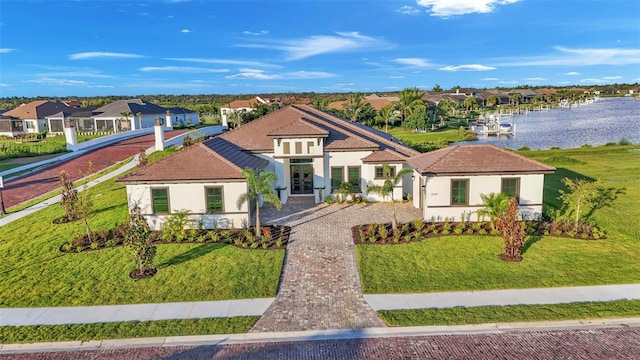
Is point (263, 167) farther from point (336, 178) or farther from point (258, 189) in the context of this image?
point (258, 189)

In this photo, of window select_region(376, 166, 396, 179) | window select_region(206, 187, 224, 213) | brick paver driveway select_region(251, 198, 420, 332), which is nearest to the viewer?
brick paver driveway select_region(251, 198, 420, 332)

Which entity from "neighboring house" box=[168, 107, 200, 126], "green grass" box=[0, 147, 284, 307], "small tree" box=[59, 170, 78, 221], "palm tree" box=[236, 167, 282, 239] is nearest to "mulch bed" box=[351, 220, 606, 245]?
"palm tree" box=[236, 167, 282, 239]

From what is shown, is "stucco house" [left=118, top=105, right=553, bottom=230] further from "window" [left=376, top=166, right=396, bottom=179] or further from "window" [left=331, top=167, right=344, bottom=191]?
"window" [left=331, top=167, right=344, bottom=191]

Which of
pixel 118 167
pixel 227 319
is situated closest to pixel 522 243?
pixel 227 319

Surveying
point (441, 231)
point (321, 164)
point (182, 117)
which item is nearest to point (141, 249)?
point (321, 164)

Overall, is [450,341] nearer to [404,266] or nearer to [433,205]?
[404,266]

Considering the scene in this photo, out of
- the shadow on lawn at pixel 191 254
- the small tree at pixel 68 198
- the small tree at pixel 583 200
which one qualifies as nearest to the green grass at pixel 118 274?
the shadow on lawn at pixel 191 254

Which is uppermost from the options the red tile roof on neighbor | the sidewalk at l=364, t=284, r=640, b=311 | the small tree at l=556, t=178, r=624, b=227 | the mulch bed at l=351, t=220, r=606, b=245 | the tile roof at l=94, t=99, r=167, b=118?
the tile roof at l=94, t=99, r=167, b=118
